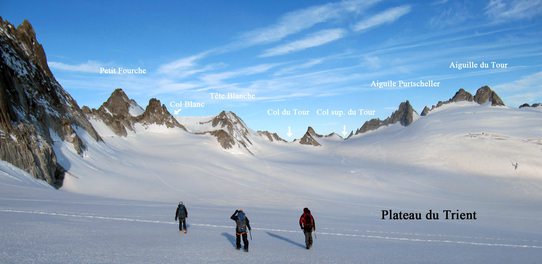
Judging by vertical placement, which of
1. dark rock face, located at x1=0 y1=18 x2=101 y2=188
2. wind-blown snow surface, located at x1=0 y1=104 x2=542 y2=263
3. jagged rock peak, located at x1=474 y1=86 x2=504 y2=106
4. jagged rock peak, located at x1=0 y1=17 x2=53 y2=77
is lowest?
wind-blown snow surface, located at x1=0 y1=104 x2=542 y2=263

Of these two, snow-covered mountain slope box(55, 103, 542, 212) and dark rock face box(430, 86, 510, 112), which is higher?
dark rock face box(430, 86, 510, 112)

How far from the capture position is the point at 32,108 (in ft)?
152

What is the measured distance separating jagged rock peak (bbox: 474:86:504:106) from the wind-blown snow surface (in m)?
28.9

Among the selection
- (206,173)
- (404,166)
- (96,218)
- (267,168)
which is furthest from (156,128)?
(96,218)

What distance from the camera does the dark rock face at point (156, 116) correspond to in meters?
125

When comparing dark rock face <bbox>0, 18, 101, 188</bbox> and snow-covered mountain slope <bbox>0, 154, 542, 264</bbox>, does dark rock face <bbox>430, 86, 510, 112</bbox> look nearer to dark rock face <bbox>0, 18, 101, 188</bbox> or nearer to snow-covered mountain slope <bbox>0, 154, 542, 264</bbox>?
dark rock face <bbox>0, 18, 101, 188</bbox>

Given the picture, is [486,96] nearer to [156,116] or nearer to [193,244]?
[156,116]

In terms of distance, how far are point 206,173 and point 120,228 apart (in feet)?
174

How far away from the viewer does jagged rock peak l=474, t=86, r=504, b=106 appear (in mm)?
175000

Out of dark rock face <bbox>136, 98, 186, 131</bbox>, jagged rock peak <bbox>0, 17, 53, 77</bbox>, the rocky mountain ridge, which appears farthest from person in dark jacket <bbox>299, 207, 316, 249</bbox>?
dark rock face <bbox>136, 98, 186, 131</bbox>

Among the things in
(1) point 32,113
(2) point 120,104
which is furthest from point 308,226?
(2) point 120,104

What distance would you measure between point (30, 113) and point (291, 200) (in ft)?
102

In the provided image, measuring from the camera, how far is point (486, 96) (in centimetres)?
18562

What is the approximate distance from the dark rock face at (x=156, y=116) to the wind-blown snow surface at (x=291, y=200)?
5273 mm
